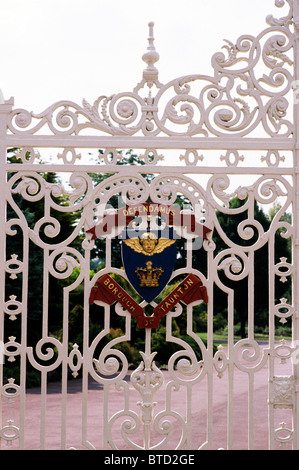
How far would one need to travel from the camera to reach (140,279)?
489 cm

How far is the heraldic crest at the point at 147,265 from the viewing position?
4859 millimetres

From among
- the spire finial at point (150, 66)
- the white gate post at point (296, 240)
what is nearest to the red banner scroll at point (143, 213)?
the white gate post at point (296, 240)

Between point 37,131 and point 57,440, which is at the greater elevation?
point 37,131

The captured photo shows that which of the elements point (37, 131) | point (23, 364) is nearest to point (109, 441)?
point (23, 364)

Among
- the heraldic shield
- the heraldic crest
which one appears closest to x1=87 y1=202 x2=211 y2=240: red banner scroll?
the heraldic crest

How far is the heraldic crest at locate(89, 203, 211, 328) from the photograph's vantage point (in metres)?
4.86

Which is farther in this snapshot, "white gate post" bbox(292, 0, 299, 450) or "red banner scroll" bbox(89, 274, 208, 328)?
→ "white gate post" bbox(292, 0, 299, 450)

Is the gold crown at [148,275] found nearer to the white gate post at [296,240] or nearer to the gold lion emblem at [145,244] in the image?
the gold lion emblem at [145,244]

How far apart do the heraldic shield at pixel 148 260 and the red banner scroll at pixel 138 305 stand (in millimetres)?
111

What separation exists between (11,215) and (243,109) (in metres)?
10.4

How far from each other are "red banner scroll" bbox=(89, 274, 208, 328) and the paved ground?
2711 millimetres

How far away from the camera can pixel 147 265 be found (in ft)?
16.0

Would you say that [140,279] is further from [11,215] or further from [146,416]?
[11,215]

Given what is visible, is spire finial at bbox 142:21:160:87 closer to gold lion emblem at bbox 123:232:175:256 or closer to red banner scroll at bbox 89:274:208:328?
gold lion emblem at bbox 123:232:175:256
